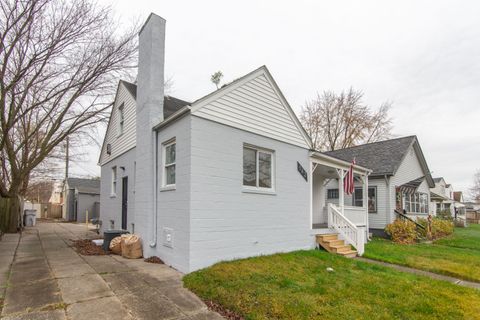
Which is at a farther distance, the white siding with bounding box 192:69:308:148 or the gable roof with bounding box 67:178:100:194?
the gable roof with bounding box 67:178:100:194

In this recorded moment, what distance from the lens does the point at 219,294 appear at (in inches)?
183

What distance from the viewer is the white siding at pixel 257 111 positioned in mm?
6930

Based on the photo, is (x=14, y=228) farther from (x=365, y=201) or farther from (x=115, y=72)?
(x=365, y=201)

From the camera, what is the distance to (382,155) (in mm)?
16953

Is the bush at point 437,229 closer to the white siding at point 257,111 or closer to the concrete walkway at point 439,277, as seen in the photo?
Answer: the concrete walkway at point 439,277

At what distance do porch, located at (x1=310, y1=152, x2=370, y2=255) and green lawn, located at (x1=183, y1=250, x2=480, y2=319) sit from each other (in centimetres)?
316

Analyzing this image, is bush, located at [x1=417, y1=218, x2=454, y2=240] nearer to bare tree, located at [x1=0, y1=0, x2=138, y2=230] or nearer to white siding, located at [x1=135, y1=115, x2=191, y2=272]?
white siding, located at [x1=135, y1=115, x2=191, y2=272]

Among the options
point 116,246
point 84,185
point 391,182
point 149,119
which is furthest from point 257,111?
point 84,185

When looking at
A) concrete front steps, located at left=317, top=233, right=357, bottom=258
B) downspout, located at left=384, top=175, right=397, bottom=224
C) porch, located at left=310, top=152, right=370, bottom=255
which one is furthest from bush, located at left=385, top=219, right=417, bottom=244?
concrete front steps, located at left=317, top=233, right=357, bottom=258

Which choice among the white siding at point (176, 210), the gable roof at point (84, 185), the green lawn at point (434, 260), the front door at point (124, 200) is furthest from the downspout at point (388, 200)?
the gable roof at point (84, 185)

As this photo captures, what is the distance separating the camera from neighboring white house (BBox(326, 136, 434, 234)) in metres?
15.0

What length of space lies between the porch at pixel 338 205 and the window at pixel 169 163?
5.07 meters

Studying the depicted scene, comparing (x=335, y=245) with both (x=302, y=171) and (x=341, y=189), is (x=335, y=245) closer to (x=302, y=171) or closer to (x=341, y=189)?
(x=302, y=171)

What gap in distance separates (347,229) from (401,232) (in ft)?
17.1
